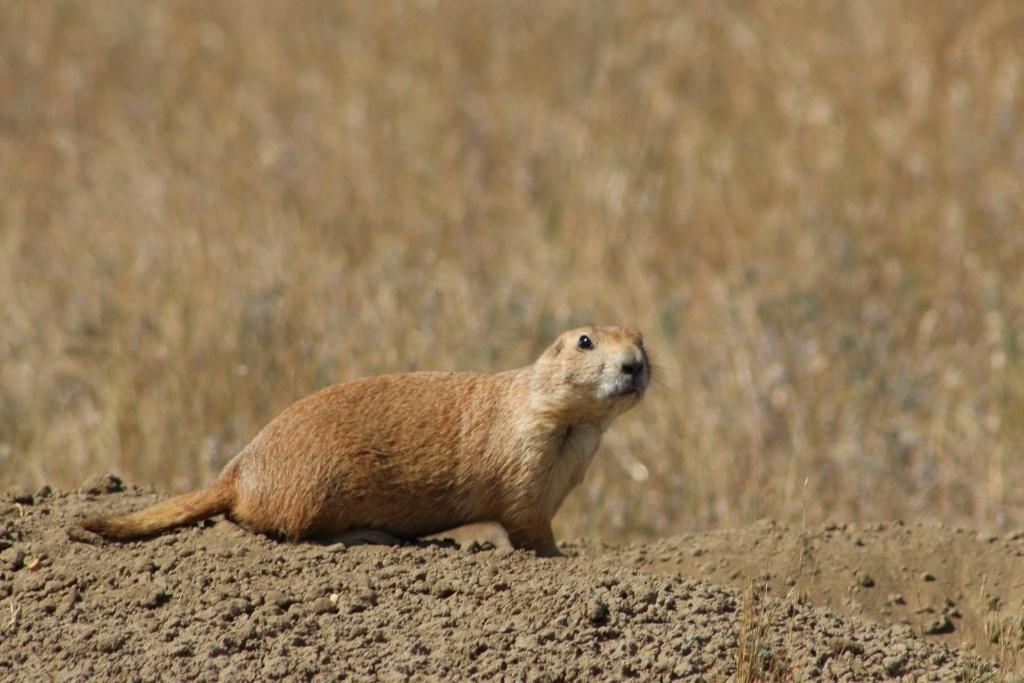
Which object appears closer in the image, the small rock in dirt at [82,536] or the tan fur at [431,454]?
the small rock in dirt at [82,536]

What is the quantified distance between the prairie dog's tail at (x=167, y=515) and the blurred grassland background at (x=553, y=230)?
1.71m

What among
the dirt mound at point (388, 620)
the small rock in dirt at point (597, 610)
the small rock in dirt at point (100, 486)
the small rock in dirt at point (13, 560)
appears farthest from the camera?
the small rock in dirt at point (100, 486)

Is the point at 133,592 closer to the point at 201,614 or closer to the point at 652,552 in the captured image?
the point at 201,614

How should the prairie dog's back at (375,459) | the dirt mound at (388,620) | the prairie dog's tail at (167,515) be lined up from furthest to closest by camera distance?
1. the prairie dog's back at (375,459)
2. the prairie dog's tail at (167,515)
3. the dirt mound at (388,620)

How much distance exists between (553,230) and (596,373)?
190 inches

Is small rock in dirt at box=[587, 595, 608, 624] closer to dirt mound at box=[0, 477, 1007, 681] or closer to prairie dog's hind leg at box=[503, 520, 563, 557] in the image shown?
dirt mound at box=[0, 477, 1007, 681]

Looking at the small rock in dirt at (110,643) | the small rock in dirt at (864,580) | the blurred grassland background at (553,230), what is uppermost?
the blurred grassland background at (553,230)

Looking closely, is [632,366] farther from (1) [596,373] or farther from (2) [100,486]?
(2) [100,486]

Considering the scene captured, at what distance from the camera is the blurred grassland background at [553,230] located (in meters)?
7.02

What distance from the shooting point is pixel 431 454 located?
4.84m

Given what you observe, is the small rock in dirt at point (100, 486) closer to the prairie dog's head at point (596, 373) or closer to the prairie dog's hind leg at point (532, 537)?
Answer: the prairie dog's hind leg at point (532, 537)

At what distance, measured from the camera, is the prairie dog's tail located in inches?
178

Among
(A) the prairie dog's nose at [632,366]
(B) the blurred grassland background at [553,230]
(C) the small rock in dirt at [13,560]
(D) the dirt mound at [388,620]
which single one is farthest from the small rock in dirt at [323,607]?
(B) the blurred grassland background at [553,230]

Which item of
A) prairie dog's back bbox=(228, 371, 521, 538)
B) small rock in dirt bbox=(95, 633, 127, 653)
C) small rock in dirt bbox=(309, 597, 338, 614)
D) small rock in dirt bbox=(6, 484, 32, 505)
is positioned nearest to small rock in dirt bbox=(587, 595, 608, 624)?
small rock in dirt bbox=(309, 597, 338, 614)
